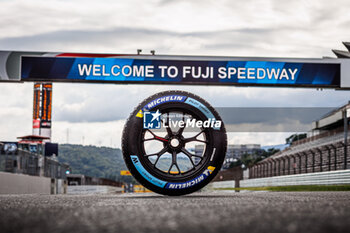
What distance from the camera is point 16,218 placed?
2.71 meters

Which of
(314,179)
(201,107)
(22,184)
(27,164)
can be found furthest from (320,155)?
(201,107)

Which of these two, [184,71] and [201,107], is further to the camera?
[184,71]

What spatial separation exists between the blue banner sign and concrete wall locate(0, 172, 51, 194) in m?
5.65

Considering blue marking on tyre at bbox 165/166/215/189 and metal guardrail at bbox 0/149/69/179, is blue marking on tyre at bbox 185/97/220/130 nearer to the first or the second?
blue marking on tyre at bbox 165/166/215/189

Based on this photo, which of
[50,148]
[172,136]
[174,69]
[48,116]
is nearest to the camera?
[172,136]

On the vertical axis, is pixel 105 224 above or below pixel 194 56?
below

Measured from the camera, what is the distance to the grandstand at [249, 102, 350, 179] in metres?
26.5

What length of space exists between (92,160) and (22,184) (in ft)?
428

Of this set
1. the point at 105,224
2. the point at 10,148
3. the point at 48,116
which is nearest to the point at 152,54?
the point at 10,148

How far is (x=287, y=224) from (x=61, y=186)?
80.0 feet

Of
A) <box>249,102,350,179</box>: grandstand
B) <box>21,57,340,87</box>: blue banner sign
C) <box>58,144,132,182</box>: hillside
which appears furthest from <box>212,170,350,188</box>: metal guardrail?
<box>58,144,132,182</box>: hillside

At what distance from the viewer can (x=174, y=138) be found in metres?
5.43

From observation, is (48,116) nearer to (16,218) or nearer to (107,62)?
(107,62)

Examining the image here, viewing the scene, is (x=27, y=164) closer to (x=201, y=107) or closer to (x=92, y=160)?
(x=201, y=107)
